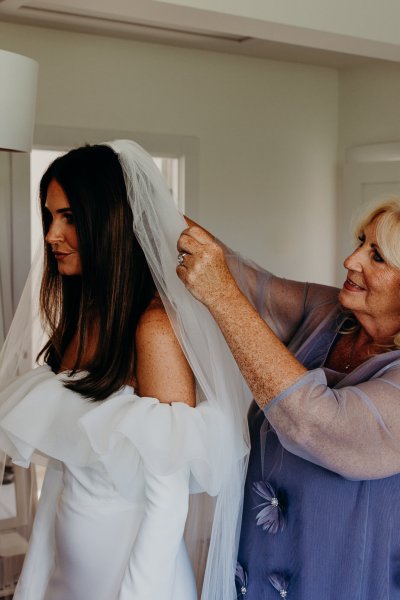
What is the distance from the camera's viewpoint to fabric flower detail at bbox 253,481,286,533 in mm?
1729

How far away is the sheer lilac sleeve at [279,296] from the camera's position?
1.97m

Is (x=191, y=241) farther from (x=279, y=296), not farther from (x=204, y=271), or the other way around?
(x=279, y=296)

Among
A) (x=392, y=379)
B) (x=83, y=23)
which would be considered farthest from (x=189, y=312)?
(x=83, y=23)

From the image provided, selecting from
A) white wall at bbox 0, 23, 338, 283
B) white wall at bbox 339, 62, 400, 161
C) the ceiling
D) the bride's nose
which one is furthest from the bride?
white wall at bbox 339, 62, 400, 161

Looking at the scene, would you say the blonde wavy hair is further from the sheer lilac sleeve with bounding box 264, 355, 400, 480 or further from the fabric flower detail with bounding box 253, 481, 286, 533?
the fabric flower detail with bounding box 253, 481, 286, 533

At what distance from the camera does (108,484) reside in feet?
5.49

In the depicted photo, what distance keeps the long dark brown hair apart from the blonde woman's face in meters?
0.43

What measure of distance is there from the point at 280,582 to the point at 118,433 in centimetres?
52

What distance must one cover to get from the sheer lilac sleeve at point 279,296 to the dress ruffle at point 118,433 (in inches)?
15.8

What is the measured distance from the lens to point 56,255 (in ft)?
5.54

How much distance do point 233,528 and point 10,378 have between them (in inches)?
25.1

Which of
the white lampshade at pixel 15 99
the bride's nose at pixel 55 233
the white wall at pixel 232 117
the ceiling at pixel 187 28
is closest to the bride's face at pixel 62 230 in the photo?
the bride's nose at pixel 55 233

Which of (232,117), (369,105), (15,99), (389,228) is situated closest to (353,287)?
(389,228)

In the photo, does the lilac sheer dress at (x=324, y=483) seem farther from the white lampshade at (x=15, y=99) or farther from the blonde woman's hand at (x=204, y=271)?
the white lampshade at (x=15, y=99)
